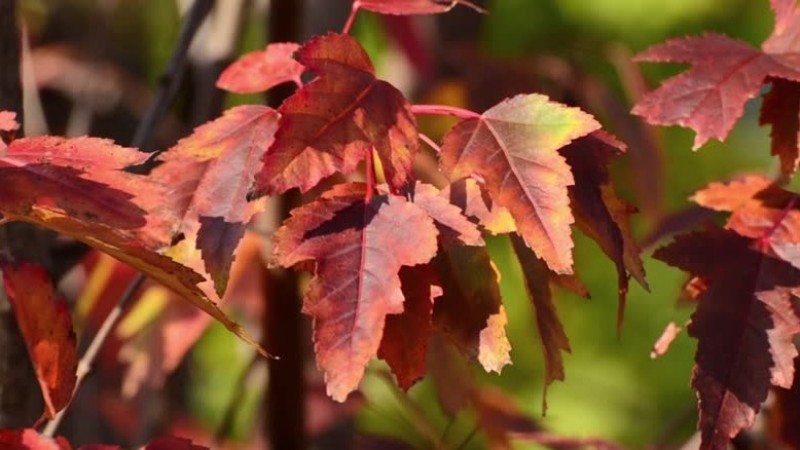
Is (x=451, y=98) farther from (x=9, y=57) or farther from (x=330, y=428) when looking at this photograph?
(x=9, y=57)

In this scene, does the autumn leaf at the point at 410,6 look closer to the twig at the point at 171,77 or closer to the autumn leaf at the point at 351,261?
the autumn leaf at the point at 351,261

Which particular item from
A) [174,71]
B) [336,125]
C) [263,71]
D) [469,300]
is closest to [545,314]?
[469,300]

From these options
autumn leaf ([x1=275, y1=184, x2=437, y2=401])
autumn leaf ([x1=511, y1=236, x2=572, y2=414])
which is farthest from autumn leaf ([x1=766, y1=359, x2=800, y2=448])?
autumn leaf ([x1=275, y1=184, x2=437, y2=401])

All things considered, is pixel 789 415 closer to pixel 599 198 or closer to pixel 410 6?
pixel 599 198

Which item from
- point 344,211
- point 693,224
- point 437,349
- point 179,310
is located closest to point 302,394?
point 437,349

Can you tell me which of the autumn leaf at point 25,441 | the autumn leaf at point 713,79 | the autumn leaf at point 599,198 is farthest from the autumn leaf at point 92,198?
the autumn leaf at point 713,79

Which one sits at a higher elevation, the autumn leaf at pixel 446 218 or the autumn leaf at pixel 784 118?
the autumn leaf at pixel 446 218

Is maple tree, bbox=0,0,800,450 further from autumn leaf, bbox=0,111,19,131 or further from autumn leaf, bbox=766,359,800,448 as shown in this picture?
autumn leaf, bbox=766,359,800,448
